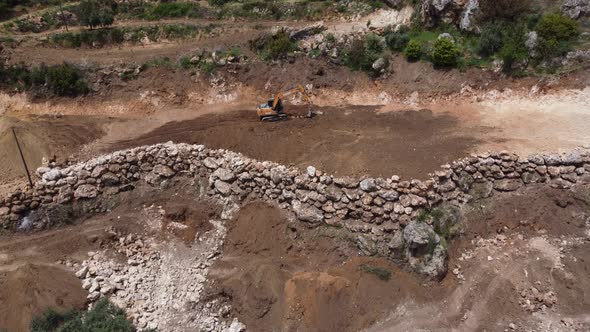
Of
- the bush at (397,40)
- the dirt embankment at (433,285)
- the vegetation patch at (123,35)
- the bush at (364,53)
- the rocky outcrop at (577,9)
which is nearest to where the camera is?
the dirt embankment at (433,285)

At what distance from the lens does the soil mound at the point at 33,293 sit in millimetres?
16578

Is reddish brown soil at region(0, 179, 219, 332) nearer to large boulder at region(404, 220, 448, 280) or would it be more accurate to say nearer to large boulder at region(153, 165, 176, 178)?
large boulder at region(153, 165, 176, 178)

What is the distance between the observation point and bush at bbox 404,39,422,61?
2920cm

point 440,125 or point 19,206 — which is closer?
point 19,206

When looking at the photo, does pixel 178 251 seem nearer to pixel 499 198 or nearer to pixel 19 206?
pixel 19 206

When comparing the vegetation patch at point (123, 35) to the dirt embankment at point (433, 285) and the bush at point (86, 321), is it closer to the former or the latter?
the dirt embankment at point (433, 285)

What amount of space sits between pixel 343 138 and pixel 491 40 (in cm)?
1284

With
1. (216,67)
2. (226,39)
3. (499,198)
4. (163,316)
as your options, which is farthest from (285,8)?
(163,316)

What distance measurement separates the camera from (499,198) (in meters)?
20.8

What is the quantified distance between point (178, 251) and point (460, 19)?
2555 centimetres

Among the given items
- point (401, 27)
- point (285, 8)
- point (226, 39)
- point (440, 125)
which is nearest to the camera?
point (440, 125)

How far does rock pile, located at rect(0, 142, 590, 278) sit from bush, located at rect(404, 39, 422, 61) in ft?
35.9

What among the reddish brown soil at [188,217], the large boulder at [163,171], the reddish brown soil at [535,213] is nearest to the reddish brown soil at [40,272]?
the reddish brown soil at [188,217]

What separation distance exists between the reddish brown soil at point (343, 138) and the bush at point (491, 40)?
6.45 m
